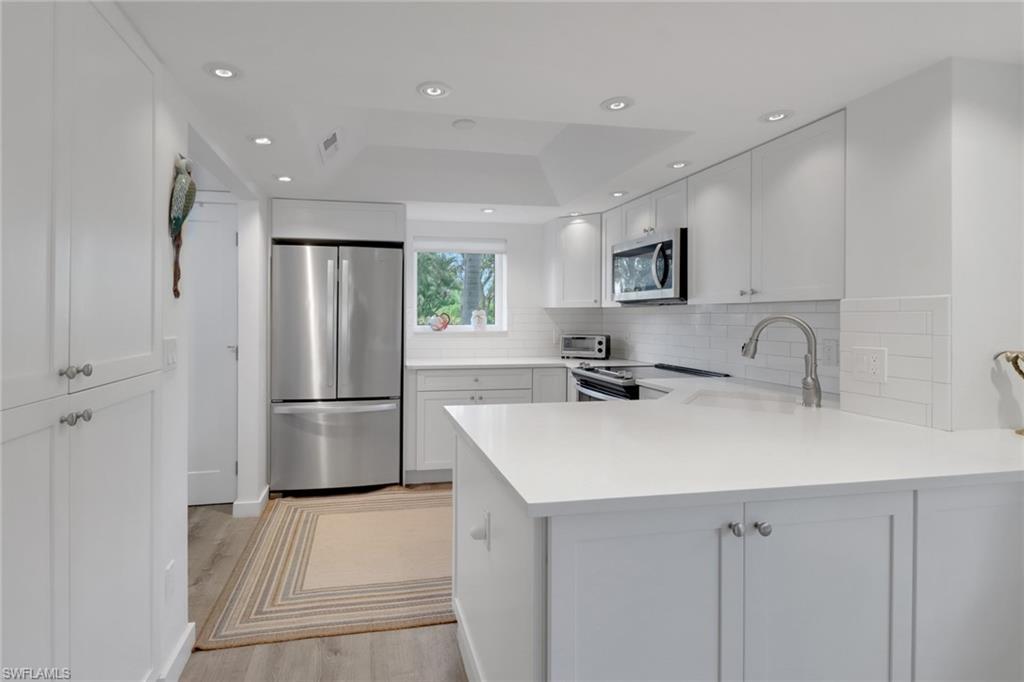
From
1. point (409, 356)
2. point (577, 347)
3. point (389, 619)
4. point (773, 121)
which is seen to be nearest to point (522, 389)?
point (577, 347)

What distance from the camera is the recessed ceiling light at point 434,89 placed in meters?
2.07

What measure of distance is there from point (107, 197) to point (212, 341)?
2.45 metres

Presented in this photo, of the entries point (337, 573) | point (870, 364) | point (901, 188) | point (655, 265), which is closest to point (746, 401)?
point (870, 364)

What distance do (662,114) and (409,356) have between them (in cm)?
309

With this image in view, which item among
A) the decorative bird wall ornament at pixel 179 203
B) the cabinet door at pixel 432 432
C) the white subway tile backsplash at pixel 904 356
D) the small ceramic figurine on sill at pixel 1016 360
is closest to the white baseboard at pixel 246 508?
the cabinet door at pixel 432 432

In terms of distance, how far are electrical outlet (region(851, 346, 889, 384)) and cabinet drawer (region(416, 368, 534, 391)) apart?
259 centimetres

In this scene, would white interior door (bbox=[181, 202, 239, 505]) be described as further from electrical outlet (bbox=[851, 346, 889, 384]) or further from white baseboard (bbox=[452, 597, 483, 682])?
electrical outlet (bbox=[851, 346, 889, 384])

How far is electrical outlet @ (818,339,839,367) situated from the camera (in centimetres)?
276

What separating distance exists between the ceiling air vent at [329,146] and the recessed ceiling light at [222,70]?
1.15m

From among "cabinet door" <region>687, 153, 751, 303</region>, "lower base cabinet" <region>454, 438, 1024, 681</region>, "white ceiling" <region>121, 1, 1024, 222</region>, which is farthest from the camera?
"cabinet door" <region>687, 153, 751, 303</region>

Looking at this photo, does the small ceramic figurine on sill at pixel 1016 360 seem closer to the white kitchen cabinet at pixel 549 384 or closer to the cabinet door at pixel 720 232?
the cabinet door at pixel 720 232

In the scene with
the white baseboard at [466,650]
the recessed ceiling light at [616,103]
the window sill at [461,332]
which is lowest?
the white baseboard at [466,650]

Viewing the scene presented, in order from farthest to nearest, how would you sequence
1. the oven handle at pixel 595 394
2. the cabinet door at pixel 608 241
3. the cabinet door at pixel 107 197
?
1. the cabinet door at pixel 608 241
2. the oven handle at pixel 595 394
3. the cabinet door at pixel 107 197

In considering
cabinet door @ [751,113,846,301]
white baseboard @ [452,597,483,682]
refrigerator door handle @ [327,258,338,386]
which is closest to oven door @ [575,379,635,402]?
cabinet door @ [751,113,846,301]
